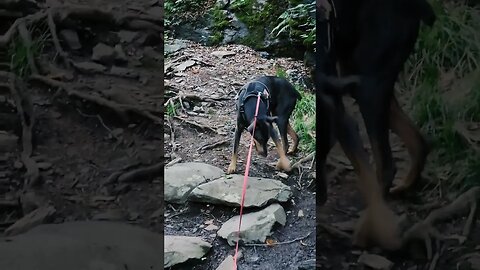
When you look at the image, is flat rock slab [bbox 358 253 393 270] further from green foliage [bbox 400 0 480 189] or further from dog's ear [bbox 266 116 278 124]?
dog's ear [bbox 266 116 278 124]

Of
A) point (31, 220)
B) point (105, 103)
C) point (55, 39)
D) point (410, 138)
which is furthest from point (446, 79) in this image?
point (31, 220)

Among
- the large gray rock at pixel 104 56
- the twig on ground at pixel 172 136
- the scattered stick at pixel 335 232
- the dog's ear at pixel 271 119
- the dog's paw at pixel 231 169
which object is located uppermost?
the large gray rock at pixel 104 56

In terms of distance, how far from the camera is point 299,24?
71.7 inches

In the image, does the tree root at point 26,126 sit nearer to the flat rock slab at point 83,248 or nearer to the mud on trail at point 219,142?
the flat rock slab at point 83,248

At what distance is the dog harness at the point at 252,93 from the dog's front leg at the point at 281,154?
10 centimetres

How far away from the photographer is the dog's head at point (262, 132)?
1768mm

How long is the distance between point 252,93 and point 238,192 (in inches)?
12.8

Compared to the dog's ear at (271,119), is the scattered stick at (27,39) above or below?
above

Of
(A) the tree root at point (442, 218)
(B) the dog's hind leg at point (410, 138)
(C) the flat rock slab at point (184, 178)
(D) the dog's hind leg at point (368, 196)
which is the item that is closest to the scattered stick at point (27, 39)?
(C) the flat rock slab at point (184, 178)

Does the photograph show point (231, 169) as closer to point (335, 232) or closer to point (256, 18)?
point (335, 232)

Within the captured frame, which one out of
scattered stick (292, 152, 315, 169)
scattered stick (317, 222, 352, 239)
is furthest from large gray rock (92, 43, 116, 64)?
scattered stick (317, 222, 352, 239)

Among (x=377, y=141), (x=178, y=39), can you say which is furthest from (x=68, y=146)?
(x=377, y=141)

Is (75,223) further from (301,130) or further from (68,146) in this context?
(301,130)

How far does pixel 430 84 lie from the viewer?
149cm
